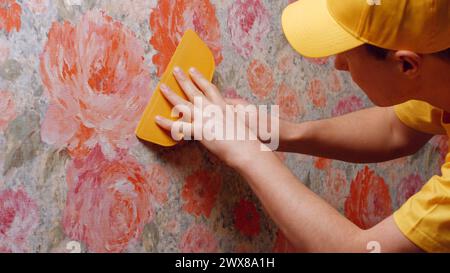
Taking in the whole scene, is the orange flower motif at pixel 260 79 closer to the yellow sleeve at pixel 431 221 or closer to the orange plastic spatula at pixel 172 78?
the orange plastic spatula at pixel 172 78

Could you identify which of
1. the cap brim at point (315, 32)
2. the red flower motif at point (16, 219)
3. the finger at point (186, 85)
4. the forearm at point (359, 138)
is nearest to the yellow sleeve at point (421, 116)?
the forearm at point (359, 138)

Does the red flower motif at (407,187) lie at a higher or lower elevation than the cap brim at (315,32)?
lower

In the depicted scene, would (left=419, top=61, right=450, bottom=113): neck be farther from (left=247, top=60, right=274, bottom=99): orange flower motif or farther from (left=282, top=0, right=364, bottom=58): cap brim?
(left=247, top=60, right=274, bottom=99): orange flower motif

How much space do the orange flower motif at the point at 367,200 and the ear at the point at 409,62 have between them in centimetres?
52

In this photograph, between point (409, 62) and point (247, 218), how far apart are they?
0.45m

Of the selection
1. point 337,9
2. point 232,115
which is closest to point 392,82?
point 337,9

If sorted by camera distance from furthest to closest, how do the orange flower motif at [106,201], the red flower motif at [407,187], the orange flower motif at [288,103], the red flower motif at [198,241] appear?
the red flower motif at [407,187] → the orange flower motif at [288,103] → the red flower motif at [198,241] → the orange flower motif at [106,201]

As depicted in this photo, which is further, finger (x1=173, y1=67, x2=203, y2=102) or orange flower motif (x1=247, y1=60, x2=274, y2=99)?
orange flower motif (x1=247, y1=60, x2=274, y2=99)

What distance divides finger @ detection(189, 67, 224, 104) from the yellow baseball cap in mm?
160

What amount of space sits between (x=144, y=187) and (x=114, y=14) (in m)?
0.29

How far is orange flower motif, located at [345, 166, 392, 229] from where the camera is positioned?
1.28m

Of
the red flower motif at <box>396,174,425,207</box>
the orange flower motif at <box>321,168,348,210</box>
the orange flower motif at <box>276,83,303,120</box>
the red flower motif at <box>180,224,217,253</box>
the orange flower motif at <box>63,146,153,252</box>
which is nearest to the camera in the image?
the orange flower motif at <box>63,146,153,252</box>

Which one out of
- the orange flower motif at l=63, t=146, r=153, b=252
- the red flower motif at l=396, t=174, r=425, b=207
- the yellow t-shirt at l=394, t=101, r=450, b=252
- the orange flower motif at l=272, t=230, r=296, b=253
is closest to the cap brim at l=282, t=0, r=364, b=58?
the yellow t-shirt at l=394, t=101, r=450, b=252

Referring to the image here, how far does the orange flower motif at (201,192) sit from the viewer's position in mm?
969
